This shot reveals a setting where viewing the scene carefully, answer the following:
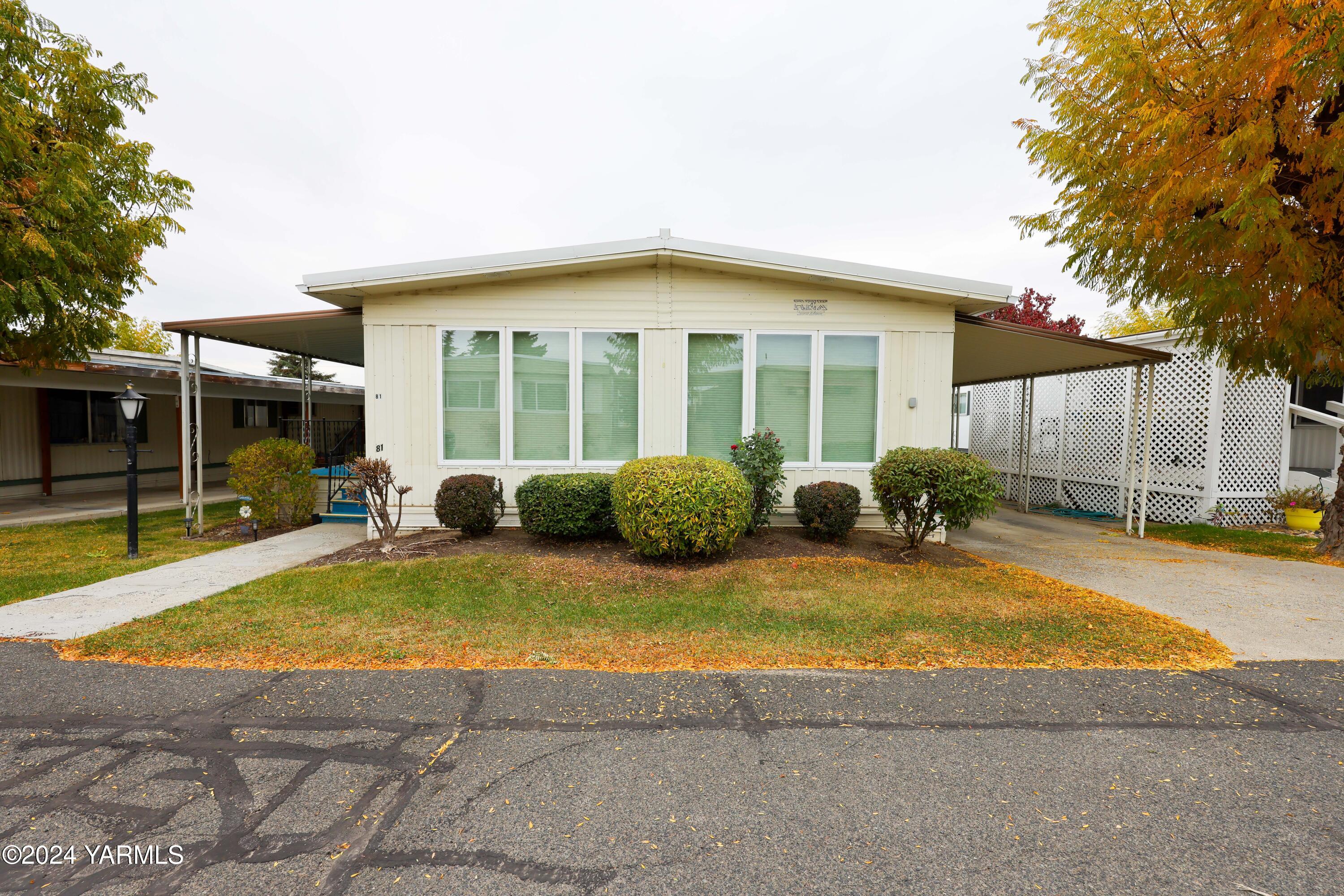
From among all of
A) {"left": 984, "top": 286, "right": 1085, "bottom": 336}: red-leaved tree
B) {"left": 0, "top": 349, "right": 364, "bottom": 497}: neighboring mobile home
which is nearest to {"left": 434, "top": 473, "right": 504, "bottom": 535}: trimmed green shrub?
{"left": 0, "top": 349, "right": 364, "bottom": 497}: neighboring mobile home

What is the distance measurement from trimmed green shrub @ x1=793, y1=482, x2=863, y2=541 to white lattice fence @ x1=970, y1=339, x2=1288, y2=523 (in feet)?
18.6

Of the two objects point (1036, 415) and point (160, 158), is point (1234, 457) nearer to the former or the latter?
point (1036, 415)

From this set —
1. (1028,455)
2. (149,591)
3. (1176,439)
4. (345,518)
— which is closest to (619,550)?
(149,591)

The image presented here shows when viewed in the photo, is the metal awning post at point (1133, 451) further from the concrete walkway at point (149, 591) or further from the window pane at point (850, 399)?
the concrete walkway at point (149, 591)

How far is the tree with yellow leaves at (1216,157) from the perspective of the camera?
5676mm

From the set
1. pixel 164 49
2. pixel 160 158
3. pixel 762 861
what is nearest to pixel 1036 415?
pixel 762 861

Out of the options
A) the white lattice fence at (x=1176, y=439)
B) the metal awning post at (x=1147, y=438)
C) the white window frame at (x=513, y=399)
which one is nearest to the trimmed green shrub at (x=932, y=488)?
the white window frame at (x=513, y=399)

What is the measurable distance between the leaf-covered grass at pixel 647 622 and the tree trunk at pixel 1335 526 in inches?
176

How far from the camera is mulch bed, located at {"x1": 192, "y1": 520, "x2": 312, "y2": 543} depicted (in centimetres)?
768

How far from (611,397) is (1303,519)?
37.1 feet

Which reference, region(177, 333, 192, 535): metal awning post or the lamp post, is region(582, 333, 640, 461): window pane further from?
region(177, 333, 192, 535): metal awning post

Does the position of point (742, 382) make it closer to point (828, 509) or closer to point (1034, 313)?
point (828, 509)

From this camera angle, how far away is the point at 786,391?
7516mm

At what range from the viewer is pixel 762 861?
195 cm
